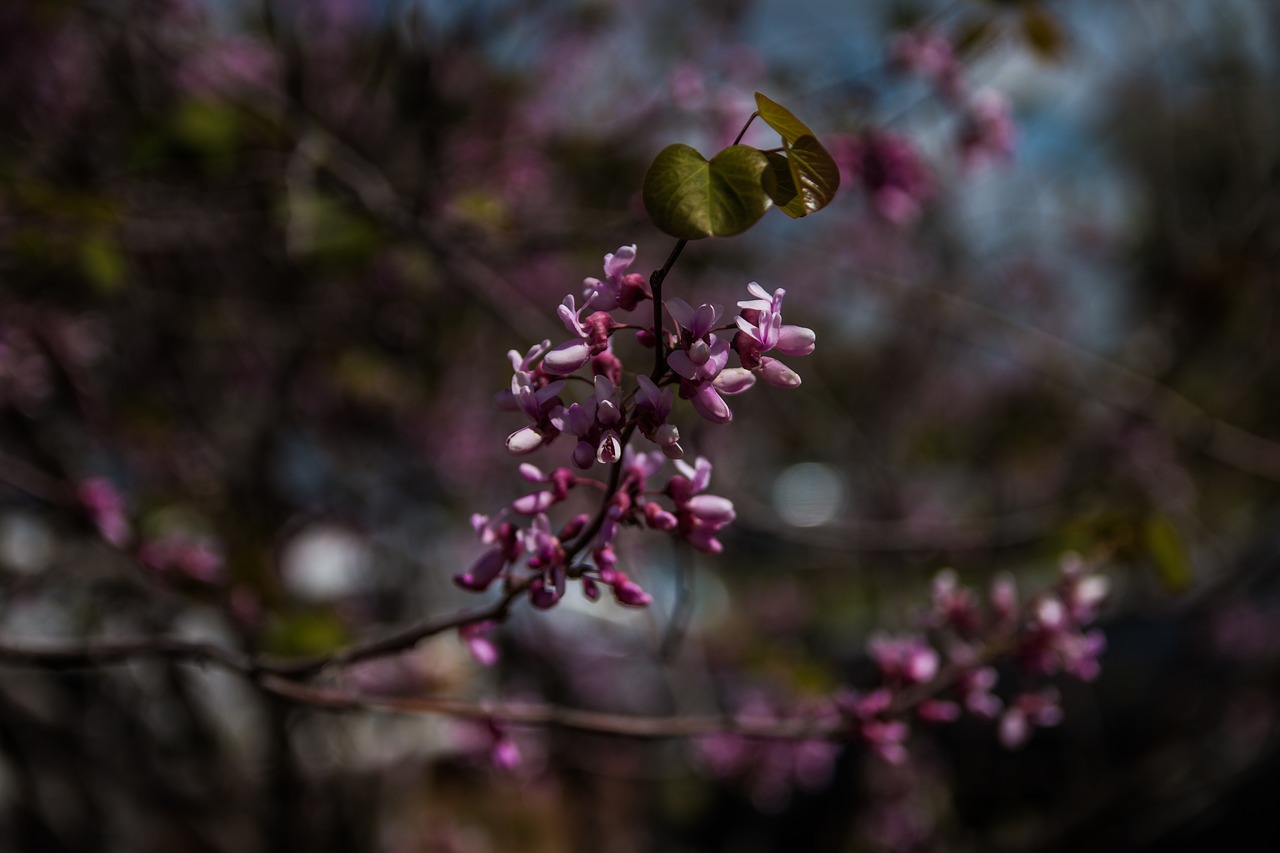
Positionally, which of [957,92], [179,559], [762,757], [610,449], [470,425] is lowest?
[610,449]

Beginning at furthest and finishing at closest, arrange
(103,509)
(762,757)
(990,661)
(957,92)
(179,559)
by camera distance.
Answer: (762,757) → (957,92) → (179,559) → (103,509) → (990,661)

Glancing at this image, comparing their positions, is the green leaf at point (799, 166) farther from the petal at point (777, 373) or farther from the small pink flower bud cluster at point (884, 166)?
the small pink flower bud cluster at point (884, 166)

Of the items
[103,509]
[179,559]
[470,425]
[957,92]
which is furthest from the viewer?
[470,425]

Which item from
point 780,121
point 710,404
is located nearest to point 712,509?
point 710,404

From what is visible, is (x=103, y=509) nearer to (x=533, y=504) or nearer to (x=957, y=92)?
(x=533, y=504)

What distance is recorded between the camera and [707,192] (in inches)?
30.3

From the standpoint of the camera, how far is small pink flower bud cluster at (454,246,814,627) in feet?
2.64

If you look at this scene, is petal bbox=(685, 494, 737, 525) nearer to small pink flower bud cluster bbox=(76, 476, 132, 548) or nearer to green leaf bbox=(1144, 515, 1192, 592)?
green leaf bbox=(1144, 515, 1192, 592)

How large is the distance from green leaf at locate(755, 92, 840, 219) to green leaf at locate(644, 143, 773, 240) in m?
0.02

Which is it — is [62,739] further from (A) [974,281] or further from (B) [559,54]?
(A) [974,281]

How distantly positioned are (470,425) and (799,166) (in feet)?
14.8

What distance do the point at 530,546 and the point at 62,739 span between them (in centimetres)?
318

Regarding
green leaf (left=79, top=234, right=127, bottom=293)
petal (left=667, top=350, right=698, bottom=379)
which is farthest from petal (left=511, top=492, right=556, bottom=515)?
green leaf (left=79, top=234, right=127, bottom=293)

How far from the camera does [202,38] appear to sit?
3.19 m
